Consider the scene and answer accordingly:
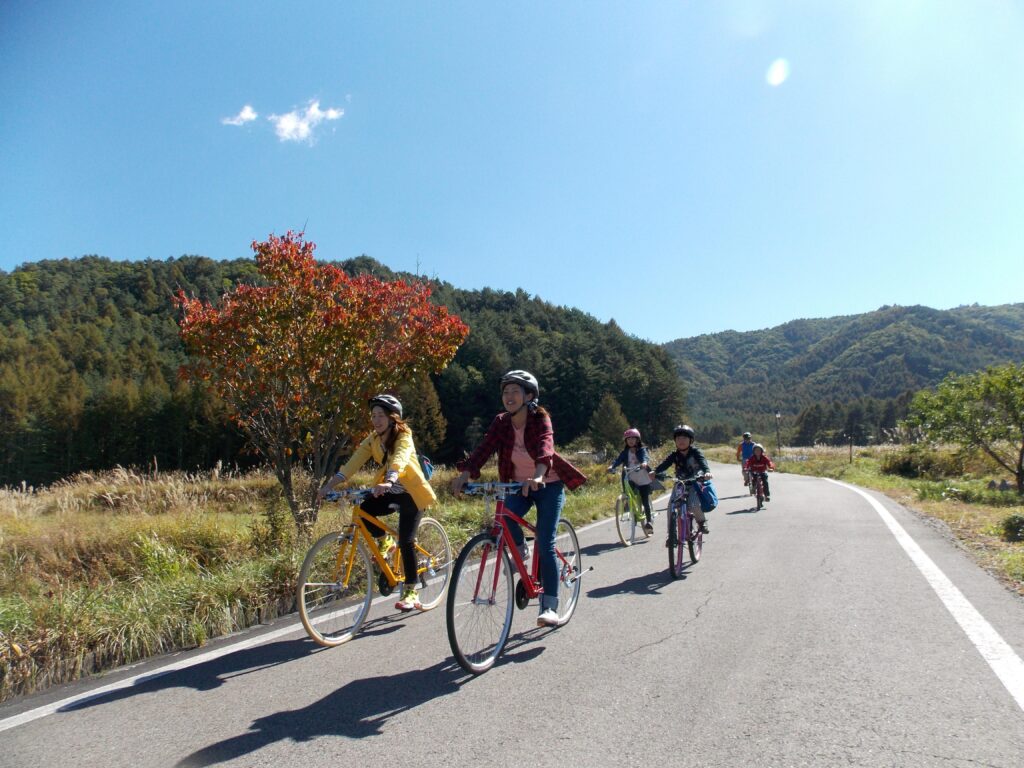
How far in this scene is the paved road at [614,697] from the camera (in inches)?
114

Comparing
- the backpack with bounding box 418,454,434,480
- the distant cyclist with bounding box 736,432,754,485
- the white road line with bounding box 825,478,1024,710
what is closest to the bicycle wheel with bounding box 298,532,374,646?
the backpack with bounding box 418,454,434,480

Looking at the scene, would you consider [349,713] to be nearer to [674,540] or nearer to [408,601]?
[408,601]

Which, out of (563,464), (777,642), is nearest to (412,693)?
(563,464)

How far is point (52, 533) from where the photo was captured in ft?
27.6

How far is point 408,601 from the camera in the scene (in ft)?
16.8

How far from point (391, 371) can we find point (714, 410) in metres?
199

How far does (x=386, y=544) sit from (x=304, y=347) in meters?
3.98

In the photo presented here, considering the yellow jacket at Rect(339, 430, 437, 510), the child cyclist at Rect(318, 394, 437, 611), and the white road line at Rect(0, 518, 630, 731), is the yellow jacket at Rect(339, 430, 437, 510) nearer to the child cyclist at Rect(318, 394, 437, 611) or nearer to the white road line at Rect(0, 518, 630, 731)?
the child cyclist at Rect(318, 394, 437, 611)

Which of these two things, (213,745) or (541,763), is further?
(213,745)

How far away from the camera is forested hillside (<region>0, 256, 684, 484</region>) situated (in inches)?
2542

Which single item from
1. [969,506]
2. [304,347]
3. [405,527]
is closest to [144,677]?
[405,527]

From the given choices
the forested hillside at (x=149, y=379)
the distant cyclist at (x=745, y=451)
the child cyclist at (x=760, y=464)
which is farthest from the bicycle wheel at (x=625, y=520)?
the forested hillside at (x=149, y=379)

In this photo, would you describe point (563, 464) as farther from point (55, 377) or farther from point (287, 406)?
point (55, 377)

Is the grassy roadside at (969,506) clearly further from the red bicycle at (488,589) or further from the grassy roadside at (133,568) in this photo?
the grassy roadside at (133,568)
